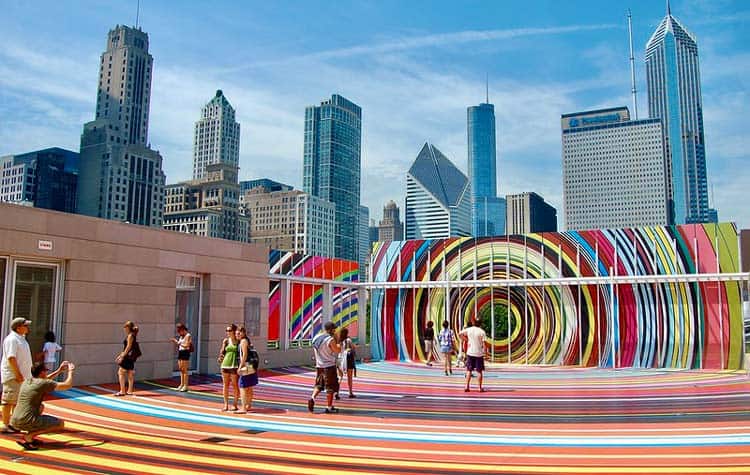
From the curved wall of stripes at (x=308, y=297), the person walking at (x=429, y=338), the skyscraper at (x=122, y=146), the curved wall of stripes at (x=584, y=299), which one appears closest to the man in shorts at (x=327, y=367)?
the curved wall of stripes at (x=308, y=297)

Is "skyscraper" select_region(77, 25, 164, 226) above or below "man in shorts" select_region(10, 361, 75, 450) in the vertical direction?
above

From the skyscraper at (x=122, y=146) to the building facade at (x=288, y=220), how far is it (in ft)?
104

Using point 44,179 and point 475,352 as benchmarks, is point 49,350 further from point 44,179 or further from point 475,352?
point 44,179

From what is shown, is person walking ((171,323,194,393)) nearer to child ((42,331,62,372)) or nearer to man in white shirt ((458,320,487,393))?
child ((42,331,62,372))

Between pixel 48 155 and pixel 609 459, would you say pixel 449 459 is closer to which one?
pixel 609 459

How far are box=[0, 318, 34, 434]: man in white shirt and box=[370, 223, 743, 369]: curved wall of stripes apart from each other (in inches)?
609

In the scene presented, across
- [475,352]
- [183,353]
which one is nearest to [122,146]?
[183,353]

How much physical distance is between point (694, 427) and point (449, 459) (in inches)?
165

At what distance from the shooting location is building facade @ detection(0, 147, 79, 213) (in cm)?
14938

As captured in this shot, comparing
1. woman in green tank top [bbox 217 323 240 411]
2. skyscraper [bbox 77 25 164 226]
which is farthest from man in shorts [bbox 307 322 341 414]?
skyscraper [bbox 77 25 164 226]

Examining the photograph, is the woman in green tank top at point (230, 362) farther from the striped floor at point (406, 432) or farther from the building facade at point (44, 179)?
the building facade at point (44, 179)

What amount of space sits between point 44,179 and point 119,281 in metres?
155

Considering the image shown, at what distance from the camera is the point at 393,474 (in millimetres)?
6625

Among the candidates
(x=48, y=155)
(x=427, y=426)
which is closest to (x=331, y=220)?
(x=48, y=155)
